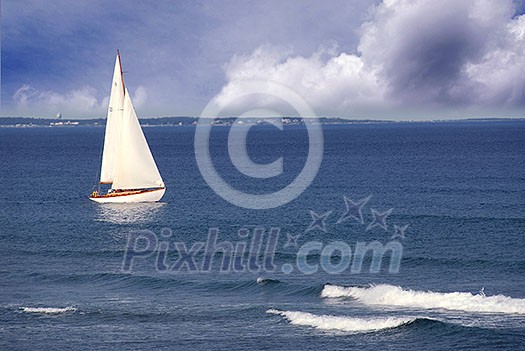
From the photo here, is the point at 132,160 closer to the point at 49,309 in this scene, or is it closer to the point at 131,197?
the point at 131,197

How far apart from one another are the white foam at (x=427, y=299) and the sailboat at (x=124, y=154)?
4625 cm

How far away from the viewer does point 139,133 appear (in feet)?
311

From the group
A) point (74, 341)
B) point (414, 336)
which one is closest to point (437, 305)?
point (414, 336)

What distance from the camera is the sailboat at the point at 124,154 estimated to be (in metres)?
93.4

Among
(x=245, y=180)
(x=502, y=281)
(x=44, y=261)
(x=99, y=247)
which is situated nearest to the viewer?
(x=502, y=281)

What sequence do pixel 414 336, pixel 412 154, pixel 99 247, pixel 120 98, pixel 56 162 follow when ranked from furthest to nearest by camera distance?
pixel 412 154 → pixel 56 162 → pixel 120 98 → pixel 99 247 → pixel 414 336

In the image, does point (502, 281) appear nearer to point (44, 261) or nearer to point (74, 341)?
point (74, 341)

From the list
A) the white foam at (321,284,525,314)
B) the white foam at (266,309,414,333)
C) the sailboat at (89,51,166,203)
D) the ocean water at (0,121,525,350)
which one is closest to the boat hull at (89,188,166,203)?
the sailboat at (89,51,166,203)

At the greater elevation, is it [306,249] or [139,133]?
[139,133]

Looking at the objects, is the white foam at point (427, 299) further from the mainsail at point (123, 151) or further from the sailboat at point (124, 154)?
the mainsail at point (123, 151)

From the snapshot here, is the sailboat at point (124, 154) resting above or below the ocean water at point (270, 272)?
above

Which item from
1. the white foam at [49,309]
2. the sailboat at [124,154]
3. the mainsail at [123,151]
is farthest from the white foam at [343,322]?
the mainsail at [123,151]

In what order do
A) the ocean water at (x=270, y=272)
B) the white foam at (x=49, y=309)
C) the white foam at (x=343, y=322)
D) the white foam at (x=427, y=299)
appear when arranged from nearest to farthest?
the ocean water at (x=270, y=272) < the white foam at (x=343, y=322) < the white foam at (x=427, y=299) < the white foam at (x=49, y=309)

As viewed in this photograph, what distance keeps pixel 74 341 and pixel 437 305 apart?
859 inches
